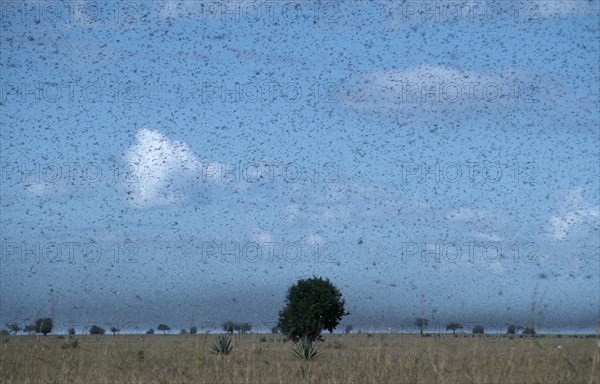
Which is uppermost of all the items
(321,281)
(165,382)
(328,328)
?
(321,281)

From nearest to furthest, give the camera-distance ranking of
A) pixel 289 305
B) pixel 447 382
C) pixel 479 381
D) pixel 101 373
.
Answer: pixel 479 381 < pixel 447 382 < pixel 101 373 < pixel 289 305

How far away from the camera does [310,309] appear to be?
49750mm

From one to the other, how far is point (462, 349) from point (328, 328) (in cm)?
4085

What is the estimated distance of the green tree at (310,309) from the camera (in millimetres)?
50094

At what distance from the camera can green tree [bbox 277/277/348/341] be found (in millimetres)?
50094

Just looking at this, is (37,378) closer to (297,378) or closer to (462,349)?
(297,378)

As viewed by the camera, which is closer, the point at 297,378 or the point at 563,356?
the point at 563,356

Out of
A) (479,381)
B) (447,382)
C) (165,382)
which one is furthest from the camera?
(165,382)

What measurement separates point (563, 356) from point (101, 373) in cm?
690

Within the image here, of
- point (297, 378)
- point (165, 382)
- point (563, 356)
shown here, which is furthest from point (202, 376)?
point (563, 356)

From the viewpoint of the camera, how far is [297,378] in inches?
462

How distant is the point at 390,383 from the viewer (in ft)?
30.5

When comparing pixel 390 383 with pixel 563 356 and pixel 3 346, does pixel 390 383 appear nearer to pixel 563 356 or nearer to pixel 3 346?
pixel 563 356

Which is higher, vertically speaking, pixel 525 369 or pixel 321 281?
pixel 321 281
